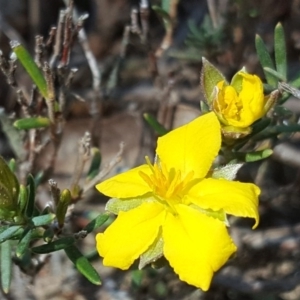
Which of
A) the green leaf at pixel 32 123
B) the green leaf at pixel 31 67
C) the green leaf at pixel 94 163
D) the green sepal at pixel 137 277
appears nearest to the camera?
the green leaf at pixel 31 67

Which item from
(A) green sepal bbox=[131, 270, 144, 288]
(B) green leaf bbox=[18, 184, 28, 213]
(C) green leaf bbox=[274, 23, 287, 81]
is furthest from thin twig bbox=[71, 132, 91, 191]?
(C) green leaf bbox=[274, 23, 287, 81]

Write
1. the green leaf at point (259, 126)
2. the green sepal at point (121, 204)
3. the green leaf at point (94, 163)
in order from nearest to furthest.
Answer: the green sepal at point (121, 204)
the green leaf at point (259, 126)
the green leaf at point (94, 163)

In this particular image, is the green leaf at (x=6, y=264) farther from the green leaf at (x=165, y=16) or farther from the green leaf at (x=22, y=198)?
the green leaf at (x=165, y=16)

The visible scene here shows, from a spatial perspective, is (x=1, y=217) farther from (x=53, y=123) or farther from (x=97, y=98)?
(x=97, y=98)

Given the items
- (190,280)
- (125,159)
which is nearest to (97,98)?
(125,159)

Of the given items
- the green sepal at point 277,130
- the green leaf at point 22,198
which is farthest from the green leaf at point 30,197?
the green sepal at point 277,130

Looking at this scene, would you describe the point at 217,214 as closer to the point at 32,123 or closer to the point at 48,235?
the point at 48,235

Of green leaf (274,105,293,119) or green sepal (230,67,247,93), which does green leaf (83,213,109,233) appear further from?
green leaf (274,105,293,119)

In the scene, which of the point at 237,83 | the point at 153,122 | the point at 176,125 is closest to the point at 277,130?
A: the point at 237,83
